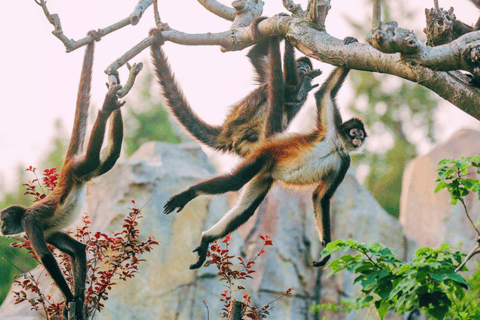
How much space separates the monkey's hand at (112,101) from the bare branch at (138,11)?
54 centimetres

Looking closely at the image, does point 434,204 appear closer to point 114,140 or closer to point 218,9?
point 218,9

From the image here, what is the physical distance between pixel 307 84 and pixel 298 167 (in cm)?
90

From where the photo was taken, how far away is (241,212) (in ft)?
17.4

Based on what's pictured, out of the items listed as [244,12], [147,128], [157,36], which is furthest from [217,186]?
[147,128]

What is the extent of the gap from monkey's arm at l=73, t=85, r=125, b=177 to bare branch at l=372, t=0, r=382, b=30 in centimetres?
236

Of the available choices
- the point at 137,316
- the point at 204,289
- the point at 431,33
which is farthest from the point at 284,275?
the point at 431,33

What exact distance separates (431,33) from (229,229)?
2.34 metres

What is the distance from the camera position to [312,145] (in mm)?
5117

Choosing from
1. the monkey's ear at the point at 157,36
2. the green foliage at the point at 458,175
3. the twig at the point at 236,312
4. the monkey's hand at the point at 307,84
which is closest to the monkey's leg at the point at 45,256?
the twig at the point at 236,312

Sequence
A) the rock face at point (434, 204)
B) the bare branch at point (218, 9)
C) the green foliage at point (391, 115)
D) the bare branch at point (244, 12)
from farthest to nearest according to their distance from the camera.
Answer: the green foliage at point (391, 115) < the rock face at point (434, 204) < the bare branch at point (218, 9) < the bare branch at point (244, 12)

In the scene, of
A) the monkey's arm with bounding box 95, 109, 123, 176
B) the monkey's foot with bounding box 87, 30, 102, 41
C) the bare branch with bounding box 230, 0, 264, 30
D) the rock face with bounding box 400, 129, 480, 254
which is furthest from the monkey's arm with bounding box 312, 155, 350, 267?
the rock face with bounding box 400, 129, 480, 254

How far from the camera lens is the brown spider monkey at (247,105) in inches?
217

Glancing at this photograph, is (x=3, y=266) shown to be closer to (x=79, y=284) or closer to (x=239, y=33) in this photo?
(x=79, y=284)

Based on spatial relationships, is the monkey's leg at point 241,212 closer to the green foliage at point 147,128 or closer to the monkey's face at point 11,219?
the monkey's face at point 11,219
